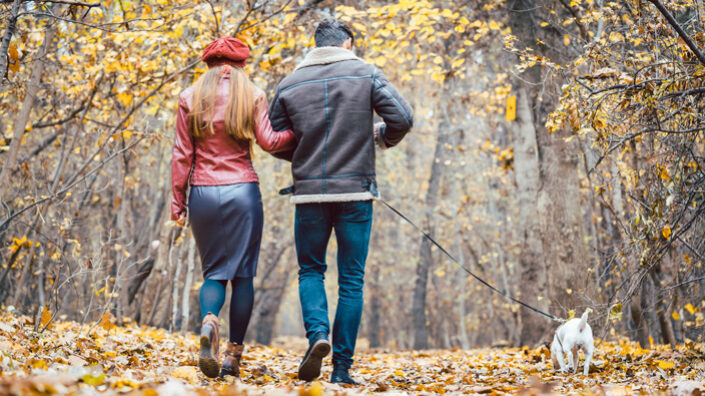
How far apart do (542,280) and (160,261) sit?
232 inches

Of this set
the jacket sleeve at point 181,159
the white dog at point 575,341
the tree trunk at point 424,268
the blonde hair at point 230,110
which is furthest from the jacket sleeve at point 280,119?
the tree trunk at point 424,268

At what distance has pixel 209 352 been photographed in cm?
336

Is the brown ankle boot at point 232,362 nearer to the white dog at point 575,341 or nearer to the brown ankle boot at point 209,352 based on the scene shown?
the brown ankle boot at point 209,352

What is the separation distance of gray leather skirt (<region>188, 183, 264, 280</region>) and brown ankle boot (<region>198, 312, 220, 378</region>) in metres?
0.41

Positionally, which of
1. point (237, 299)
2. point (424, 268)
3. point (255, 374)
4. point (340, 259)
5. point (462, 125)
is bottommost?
point (424, 268)

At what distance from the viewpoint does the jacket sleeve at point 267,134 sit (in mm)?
3865

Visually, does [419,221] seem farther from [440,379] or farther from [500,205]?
[440,379]

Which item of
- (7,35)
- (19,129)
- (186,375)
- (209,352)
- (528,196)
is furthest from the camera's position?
(528,196)

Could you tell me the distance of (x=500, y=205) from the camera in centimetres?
2073

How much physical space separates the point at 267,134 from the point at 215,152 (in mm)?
343

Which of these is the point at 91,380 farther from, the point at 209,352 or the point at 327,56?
the point at 327,56

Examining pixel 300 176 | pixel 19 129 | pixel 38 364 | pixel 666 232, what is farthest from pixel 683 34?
pixel 19 129

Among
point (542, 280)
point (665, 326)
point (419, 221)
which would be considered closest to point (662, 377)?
point (665, 326)

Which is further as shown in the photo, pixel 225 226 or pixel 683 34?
pixel 225 226
